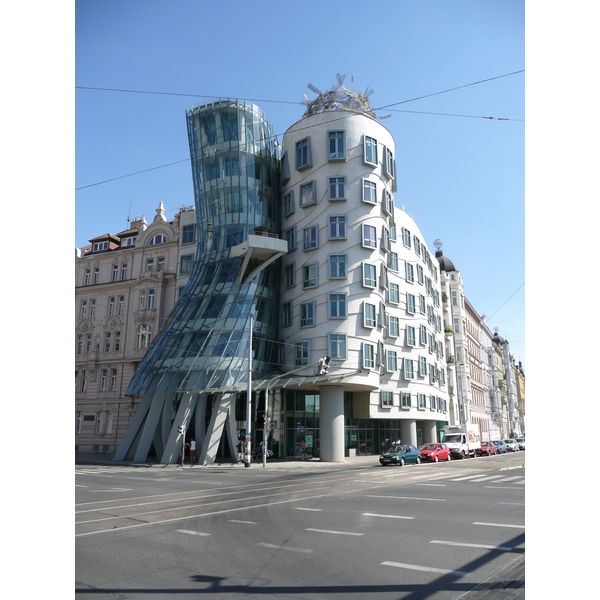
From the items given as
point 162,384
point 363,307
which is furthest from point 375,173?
point 162,384

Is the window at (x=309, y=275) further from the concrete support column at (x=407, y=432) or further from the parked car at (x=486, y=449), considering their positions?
the parked car at (x=486, y=449)

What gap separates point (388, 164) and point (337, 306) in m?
13.2

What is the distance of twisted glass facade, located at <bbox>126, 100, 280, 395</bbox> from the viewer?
35812 millimetres

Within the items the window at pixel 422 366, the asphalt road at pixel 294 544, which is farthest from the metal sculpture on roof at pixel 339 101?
the asphalt road at pixel 294 544

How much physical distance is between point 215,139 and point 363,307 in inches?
713

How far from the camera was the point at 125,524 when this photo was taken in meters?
10.5

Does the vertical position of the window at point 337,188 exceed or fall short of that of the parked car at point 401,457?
it exceeds it

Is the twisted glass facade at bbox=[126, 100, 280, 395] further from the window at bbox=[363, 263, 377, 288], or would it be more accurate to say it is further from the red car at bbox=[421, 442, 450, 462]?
the red car at bbox=[421, 442, 450, 462]

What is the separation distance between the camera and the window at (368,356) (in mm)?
39250

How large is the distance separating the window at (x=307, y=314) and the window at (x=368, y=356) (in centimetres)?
435

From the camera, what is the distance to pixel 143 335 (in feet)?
164

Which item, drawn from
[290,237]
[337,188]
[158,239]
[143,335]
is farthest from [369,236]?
[143,335]

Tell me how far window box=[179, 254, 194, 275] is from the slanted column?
2420 cm

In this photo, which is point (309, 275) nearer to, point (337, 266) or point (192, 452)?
point (337, 266)
